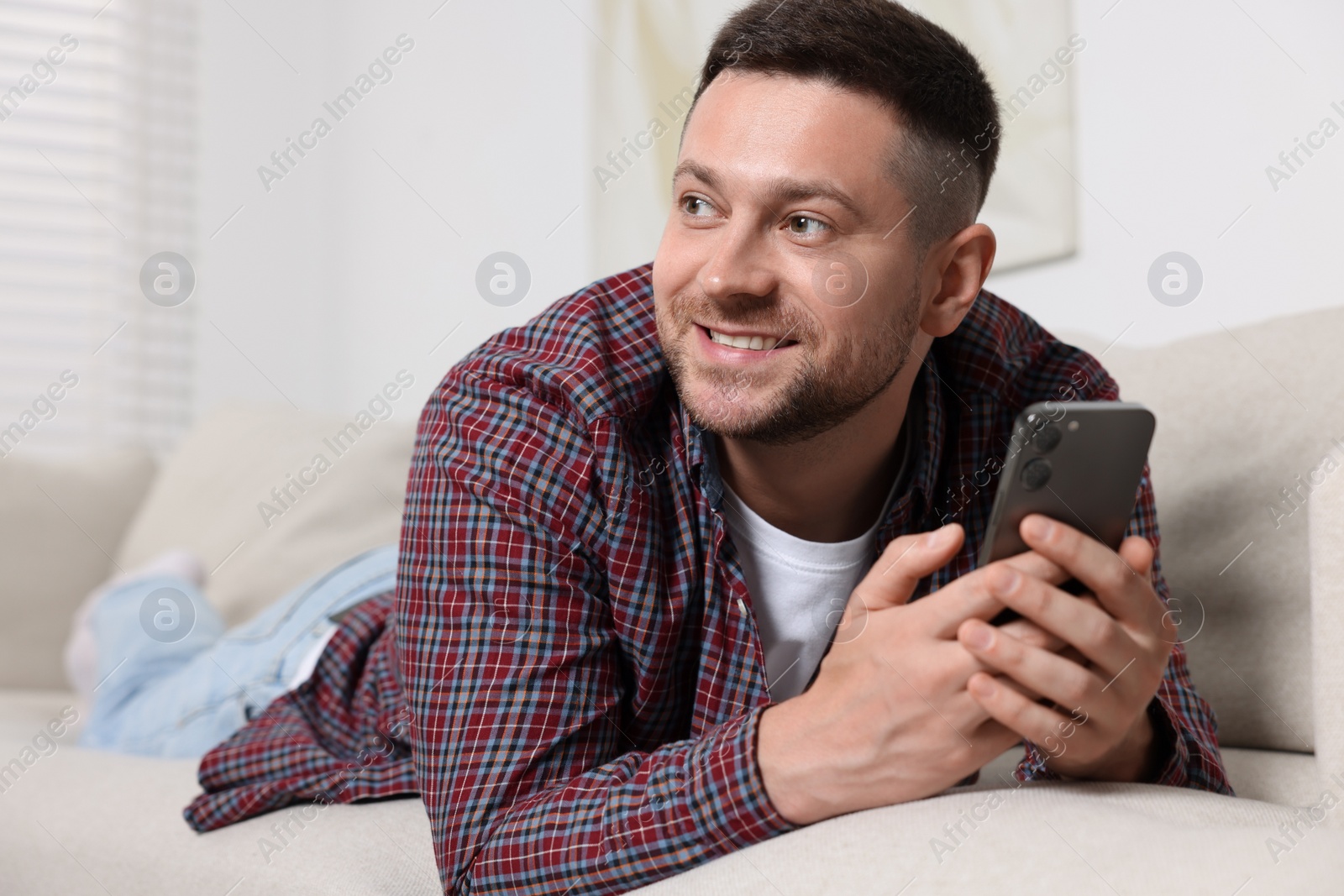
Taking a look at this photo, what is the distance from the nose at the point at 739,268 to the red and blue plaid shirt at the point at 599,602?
12cm

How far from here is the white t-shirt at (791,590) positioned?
104 centimetres

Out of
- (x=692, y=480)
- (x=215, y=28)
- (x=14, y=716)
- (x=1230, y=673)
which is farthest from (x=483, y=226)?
(x=1230, y=673)

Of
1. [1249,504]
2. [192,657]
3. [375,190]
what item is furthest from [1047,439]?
[375,190]

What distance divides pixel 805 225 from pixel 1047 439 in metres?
0.33

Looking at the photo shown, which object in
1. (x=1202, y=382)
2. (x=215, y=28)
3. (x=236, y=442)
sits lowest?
(x=236, y=442)

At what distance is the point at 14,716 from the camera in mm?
1785

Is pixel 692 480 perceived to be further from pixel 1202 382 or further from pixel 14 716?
pixel 14 716

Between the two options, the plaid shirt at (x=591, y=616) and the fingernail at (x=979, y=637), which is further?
the plaid shirt at (x=591, y=616)

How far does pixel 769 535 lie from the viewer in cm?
105

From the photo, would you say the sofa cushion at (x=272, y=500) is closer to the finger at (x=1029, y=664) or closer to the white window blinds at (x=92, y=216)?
the white window blinds at (x=92, y=216)

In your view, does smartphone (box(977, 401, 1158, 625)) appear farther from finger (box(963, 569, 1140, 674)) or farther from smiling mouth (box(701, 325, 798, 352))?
smiling mouth (box(701, 325, 798, 352))

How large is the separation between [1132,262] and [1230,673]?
67 centimetres

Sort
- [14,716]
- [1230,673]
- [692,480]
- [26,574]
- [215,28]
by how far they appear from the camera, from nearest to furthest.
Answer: [692,480]
[1230,673]
[14,716]
[26,574]
[215,28]

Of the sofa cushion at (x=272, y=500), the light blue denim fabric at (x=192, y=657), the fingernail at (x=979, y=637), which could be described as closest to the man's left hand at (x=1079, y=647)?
the fingernail at (x=979, y=637)
